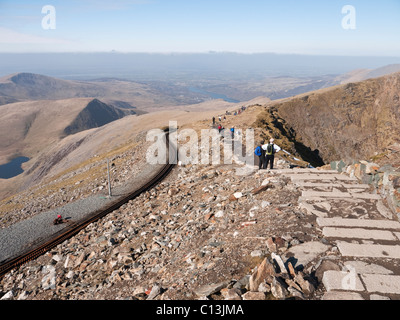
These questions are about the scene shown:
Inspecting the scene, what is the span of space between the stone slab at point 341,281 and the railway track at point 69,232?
50.1 feet

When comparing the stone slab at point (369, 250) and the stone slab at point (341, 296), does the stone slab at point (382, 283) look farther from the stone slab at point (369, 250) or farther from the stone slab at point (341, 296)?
the stone slab at point (369, 250)

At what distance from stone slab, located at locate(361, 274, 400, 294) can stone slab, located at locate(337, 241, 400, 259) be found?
0.95m

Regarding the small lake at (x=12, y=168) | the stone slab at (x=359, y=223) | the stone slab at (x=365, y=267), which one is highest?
the stone slab at (x=359, y=223)

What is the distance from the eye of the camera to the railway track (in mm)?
15430

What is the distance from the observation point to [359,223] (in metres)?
9.66

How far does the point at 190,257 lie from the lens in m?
9.77

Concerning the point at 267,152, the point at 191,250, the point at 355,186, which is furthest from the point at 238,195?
the point at 355,186

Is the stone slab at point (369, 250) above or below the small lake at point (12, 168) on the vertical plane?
above

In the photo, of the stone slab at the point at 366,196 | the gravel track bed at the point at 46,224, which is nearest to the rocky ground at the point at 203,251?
the stone slab at the point at 366,196

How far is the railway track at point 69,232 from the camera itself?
1543cm

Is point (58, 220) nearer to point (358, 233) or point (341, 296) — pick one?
point (358, 233)

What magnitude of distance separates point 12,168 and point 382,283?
6275 inches

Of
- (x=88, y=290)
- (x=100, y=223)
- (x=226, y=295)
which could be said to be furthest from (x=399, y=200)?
(x=100, y=223)
